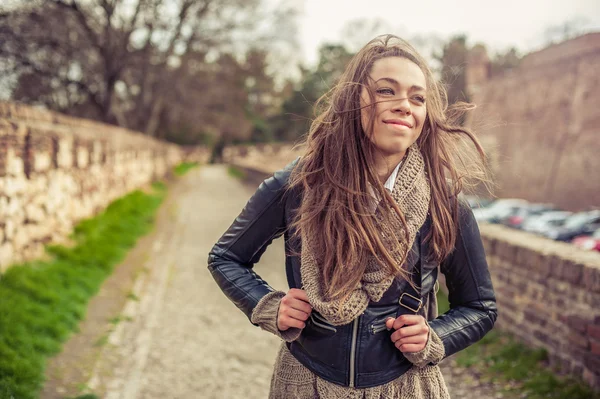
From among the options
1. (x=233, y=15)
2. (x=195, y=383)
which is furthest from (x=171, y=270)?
(x=233, y=15)

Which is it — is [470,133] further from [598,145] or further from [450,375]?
[598,145]

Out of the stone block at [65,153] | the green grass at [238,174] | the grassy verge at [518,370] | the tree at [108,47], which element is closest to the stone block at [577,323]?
the grassy verge at [518,370]

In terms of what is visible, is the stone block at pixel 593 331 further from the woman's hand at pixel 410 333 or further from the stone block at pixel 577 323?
the woman's hand at pixel 410 333

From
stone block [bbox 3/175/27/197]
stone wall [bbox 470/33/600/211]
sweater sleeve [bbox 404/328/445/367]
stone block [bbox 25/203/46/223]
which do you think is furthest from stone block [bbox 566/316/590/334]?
stone wall [bbox 470/33/600/211]

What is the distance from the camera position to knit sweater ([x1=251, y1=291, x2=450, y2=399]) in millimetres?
1466

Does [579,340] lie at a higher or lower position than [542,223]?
higher

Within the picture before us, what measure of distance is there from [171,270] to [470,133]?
619 cm

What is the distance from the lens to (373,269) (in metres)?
1.44

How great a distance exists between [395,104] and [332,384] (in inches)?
33.7

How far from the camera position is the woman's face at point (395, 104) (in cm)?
146

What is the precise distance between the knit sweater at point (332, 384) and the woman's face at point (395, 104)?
0.57 m

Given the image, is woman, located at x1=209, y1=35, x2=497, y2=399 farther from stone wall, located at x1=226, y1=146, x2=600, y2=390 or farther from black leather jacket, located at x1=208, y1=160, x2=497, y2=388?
stone wall, located at x1=226, y1=146, x2=600, y2=390

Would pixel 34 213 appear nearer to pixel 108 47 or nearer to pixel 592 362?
pixel 592 362

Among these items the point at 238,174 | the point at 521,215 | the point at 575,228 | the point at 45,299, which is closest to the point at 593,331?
the point at 45,299
